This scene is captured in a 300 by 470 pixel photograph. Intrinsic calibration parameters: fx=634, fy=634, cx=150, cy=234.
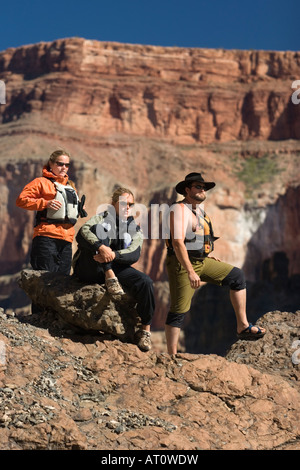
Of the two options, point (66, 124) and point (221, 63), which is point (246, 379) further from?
point (221, 63)

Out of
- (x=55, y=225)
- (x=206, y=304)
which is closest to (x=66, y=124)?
(x=206, y=304)

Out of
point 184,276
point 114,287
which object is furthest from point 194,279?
point 114,287

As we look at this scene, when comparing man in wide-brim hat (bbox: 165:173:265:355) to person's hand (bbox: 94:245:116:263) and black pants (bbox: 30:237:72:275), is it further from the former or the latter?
black pants (bbox: 30:237:72:275)

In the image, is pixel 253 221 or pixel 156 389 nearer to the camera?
pixel 156 389

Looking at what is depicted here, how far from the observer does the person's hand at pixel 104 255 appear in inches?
255

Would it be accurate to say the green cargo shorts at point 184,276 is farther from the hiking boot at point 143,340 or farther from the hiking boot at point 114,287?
the hiking boot at point 114,287

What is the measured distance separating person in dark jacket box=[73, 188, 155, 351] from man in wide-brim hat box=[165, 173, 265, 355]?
0.41 metres

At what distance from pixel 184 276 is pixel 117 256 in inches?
36.3

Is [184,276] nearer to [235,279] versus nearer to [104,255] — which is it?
[235,279]

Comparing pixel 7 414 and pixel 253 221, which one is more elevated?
pixel 253 221

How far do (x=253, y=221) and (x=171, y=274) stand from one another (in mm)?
44778

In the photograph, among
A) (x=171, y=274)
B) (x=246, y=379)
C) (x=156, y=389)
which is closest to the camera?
(x=156, y=389)

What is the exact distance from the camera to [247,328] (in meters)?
7.52

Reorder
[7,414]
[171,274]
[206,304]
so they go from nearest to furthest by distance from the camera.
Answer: [7,414]
[171,274]
[206,304]
